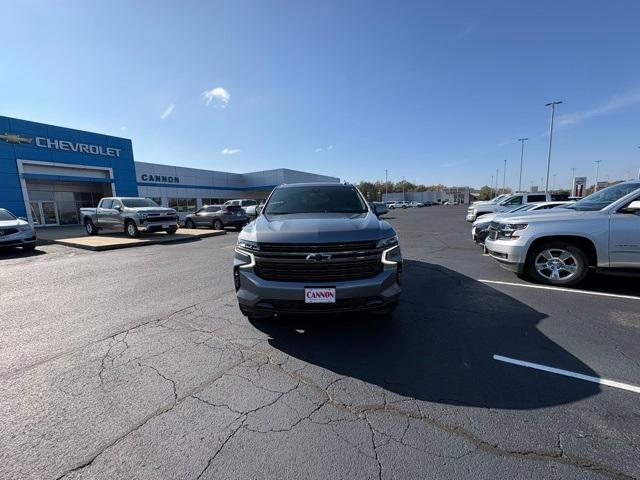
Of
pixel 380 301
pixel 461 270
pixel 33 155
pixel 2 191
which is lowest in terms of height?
pixel 461 270

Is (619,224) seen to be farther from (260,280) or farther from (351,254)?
(260,280)

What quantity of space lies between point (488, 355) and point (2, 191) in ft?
94.7

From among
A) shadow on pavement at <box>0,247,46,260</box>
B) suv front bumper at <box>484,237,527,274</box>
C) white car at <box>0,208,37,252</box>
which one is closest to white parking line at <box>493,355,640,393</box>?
suv front bumper at <box>484,237,527,274</box>

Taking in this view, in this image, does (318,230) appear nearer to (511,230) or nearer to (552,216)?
(511,230)

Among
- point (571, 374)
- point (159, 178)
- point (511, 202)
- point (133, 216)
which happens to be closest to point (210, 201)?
point (159, 178)

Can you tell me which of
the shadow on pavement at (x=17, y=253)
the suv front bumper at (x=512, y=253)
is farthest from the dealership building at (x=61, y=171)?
the suv front bumper at (x=512, y=253)

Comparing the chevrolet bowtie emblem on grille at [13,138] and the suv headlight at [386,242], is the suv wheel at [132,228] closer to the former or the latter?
the suv headlight at [386,242]

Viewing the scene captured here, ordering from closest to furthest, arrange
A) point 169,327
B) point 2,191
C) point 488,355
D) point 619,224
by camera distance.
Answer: point 488,355 < point 169,327 < point 619,224 < point 2,191

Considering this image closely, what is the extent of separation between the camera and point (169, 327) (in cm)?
396

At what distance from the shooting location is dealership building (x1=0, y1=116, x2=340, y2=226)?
2002cm

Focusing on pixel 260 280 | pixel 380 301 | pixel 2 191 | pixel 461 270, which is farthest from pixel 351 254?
pixel 2 191

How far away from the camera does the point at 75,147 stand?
2258cm

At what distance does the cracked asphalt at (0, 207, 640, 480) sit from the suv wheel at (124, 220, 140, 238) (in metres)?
9.65

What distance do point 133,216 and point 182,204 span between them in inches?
944
